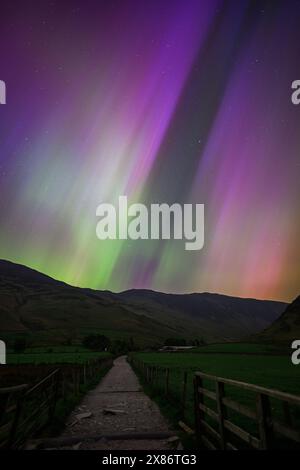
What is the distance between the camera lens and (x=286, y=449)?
6023mm

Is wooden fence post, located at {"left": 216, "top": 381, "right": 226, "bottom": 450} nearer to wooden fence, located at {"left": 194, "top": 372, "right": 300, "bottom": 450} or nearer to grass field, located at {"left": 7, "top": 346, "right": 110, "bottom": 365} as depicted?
wooden fence, located at {"left": 194, "top": 372, "right": 300, "bottom": 450}

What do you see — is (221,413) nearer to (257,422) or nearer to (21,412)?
(257,422)

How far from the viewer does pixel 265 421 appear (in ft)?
21.2

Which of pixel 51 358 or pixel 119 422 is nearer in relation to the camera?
pixel 119 422

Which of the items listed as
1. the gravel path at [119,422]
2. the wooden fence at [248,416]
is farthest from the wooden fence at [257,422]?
the gravel path at [119,422]

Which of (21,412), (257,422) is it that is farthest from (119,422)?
(257,422)

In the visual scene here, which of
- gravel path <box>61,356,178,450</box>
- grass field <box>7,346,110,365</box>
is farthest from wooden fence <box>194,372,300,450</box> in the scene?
grass field <box>7,346,110,365</box>

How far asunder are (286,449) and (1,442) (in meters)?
5.80

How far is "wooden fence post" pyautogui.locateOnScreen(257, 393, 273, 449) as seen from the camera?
6.36 metres

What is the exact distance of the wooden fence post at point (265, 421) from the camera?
20.9 feet

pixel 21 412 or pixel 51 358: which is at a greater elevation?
pixel 51 358

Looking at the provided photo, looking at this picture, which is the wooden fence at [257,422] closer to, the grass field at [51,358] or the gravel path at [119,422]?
the gravel path at [119,422]
